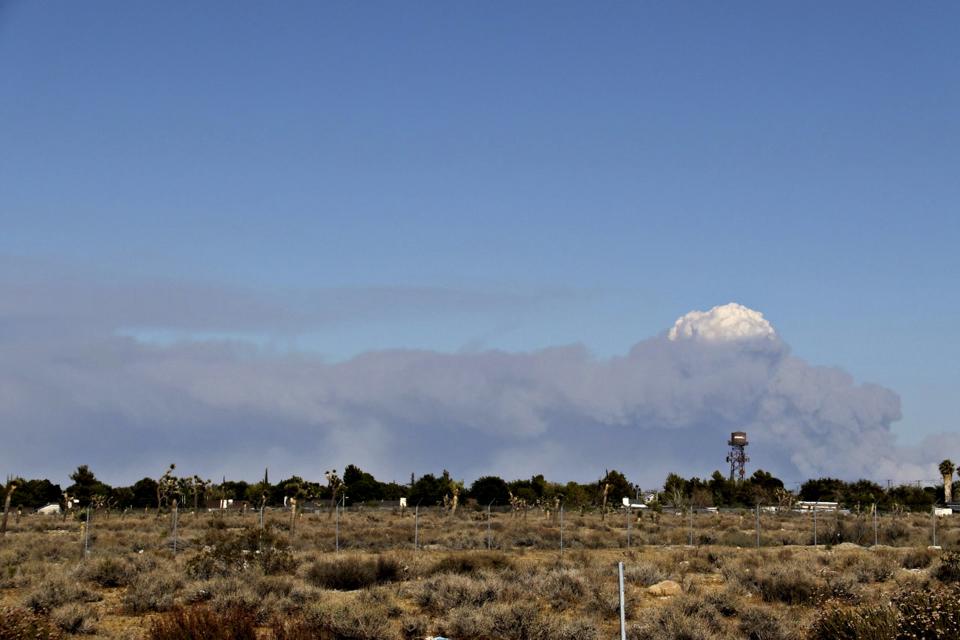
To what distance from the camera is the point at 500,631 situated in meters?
21.6

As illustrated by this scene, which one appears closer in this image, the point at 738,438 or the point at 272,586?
the point at 272,586

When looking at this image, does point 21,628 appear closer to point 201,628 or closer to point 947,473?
point 201,628

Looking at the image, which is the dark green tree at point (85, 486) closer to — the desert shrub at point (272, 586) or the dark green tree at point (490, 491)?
the dark green tree at point (490, 491)

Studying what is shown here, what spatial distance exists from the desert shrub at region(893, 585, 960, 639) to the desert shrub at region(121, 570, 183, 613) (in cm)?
1608

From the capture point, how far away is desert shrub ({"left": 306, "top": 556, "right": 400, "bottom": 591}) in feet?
94.7

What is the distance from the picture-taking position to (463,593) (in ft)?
82.4

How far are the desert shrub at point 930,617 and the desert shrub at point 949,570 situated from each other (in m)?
11.6

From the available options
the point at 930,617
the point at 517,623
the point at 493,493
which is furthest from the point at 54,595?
the point at 493,493

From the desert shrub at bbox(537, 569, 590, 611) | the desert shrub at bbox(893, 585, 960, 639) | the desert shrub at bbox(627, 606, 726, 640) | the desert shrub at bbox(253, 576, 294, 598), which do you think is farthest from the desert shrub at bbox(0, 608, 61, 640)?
the desert shrub at bbox(893, 585, 960, 639)

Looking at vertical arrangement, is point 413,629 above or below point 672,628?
below

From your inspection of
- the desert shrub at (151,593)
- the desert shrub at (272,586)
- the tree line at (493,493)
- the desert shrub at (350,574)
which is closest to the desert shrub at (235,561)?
the desert shrub at (350,574)

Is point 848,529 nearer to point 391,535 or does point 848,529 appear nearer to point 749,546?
point 749,546

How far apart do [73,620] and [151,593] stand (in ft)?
10.4

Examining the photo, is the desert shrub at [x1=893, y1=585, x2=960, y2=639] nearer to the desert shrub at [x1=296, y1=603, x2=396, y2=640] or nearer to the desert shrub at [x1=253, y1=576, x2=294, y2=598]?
the desert shrub at [x1=296, y1=603, x2=396, y2=640]
